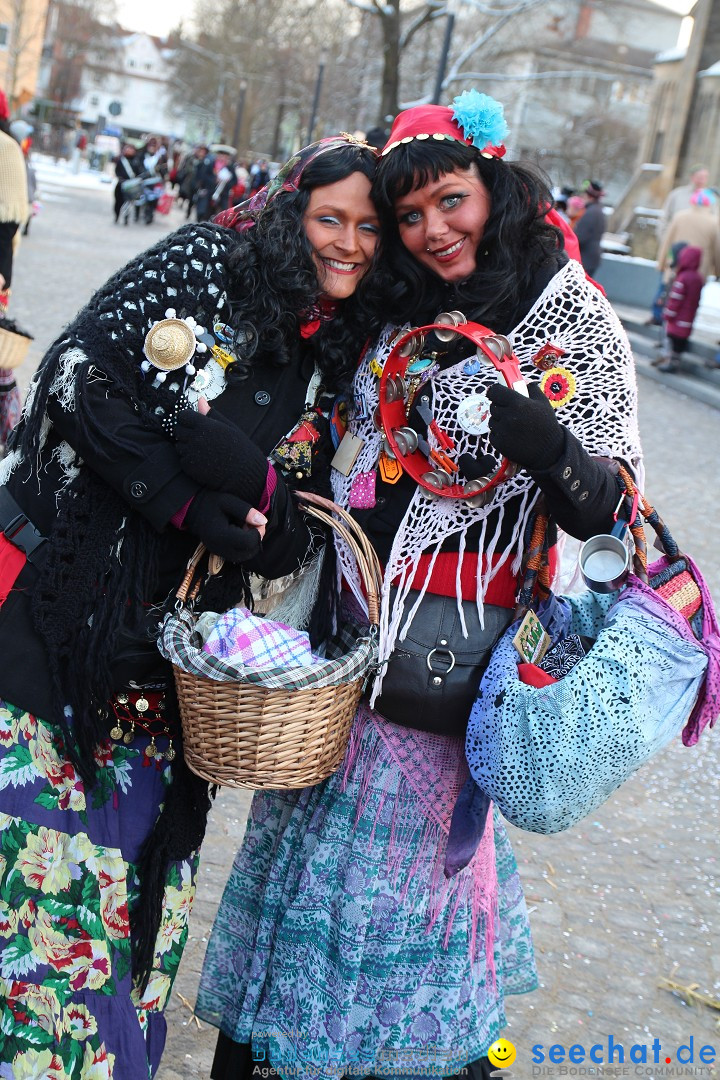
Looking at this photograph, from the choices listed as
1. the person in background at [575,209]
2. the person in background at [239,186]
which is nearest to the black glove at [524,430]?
the person in background at [575,209]

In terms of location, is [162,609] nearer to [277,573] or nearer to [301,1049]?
[277,573]

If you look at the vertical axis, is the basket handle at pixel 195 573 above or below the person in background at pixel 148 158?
below

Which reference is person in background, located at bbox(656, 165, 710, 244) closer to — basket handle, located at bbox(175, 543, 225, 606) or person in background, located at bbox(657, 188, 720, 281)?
A: person in background, located at bbox(657, 188, 720, 281)

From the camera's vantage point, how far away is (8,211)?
16.1 feet

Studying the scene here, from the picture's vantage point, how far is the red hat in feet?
7.83

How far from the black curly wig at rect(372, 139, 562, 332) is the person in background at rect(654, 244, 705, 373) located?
12.7 m

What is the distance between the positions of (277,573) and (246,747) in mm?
443

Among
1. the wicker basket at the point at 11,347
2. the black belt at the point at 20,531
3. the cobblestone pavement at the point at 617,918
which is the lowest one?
the cobblestone pavement at the point at 617,918

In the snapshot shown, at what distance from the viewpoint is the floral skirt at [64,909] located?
7.52 ft

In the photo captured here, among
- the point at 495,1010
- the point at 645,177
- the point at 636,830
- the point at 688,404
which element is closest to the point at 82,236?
the point at 688,404

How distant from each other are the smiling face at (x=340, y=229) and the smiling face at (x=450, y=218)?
0.26ft

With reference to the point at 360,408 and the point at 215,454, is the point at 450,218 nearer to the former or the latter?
the point at 360,408

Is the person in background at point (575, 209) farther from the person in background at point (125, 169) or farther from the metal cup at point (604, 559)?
the metal cup at point (604, 559)

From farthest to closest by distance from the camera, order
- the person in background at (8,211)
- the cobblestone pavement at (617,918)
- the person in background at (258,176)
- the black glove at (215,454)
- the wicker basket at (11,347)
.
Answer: the person in background at (258,176), the person in background at (8,211), the wicker basket at (11,347), the cobblestone pavement at (617,918), the black glove at (215,454)
